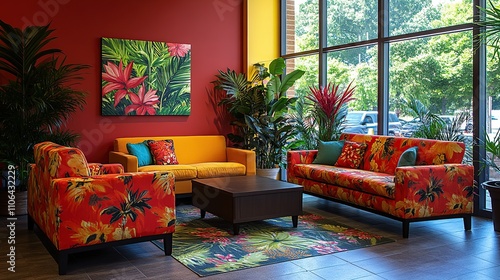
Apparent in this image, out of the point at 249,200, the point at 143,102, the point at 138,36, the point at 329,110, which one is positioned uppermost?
the point at 138,36

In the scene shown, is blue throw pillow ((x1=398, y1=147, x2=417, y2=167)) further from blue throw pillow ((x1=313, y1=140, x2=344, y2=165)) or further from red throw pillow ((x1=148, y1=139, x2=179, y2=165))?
red throw pillow ((x1=148, y1=139, x2=179, y2=165))

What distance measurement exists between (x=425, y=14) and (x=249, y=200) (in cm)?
299

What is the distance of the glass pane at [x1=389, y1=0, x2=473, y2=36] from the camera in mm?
5332

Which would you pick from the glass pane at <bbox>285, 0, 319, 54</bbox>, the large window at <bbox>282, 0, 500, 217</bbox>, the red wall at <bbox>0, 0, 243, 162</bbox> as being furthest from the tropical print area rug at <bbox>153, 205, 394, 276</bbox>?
the glass pane at <bbox>285, 0, 319, 54</bbox>


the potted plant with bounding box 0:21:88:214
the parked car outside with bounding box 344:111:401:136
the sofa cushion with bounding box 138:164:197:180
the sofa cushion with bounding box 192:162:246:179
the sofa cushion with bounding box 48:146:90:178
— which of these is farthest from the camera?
the sofa cushion with bounding box 192:162:246:179

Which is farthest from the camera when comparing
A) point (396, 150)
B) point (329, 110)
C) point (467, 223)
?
point (329, 110)

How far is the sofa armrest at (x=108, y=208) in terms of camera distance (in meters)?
3.52

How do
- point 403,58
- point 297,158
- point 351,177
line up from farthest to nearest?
1. point 297,158
2. point 403,58
3. point 351,177

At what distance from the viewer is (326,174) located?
5527mm

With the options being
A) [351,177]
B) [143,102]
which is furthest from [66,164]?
[143,102]

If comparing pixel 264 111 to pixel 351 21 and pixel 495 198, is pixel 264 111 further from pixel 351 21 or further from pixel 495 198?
pixel 495 198

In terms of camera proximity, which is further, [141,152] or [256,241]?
[141,152]

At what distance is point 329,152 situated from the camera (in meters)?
6.10

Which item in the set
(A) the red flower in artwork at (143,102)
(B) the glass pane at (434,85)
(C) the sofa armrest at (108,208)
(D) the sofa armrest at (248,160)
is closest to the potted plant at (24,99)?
(A) the red flower in artwork at (143,102)
